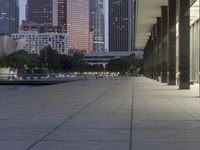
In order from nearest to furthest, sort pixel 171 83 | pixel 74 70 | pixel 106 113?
pixel 106 113 → pixel 171 83 → pixel 74 70

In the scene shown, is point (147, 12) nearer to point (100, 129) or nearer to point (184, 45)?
point (184, 45)

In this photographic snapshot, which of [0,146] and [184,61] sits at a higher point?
[184,61]

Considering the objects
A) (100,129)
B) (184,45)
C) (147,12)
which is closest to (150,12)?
(147,12)

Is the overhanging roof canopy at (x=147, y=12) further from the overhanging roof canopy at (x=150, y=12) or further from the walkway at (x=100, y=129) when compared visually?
the walkway at (x=100, y=129)

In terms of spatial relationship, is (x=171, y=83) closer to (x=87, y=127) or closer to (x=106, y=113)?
(x=106, y=113)

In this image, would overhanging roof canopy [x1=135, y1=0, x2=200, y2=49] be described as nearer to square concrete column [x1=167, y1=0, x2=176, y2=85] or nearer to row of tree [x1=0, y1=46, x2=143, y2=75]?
square concrete column [x1=167, y1=0, x2=176, y2=85]

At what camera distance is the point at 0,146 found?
9445 mm

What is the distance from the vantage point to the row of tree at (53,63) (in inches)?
5290

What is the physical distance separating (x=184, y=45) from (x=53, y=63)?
117 m

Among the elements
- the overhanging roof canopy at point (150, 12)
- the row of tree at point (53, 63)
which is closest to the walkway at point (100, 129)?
the overhanging roof canopy at point (150, 12)

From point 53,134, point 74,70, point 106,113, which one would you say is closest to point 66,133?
point 53,134

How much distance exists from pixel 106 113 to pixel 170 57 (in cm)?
2521

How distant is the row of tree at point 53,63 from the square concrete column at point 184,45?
99.7m

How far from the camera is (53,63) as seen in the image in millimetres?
148625
